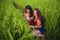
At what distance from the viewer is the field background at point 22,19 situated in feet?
6.52

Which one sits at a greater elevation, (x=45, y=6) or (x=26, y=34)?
(x=45, y=6)

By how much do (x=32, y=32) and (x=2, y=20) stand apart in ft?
0.94

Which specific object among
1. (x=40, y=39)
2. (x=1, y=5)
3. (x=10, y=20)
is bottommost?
(x=40, y=39)

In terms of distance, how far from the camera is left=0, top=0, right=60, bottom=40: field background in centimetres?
199

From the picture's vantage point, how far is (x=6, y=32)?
6.50 ft

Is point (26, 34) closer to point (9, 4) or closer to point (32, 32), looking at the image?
point (32, 32)

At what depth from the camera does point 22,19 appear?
79.8 inches

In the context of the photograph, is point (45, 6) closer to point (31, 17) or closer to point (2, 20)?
point (31, 17)

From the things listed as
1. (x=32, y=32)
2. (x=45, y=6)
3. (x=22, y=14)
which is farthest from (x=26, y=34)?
(x=45, y=6)

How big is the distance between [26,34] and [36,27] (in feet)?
0.38

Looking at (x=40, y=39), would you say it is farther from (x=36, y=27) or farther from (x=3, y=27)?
(x=3, y=27)

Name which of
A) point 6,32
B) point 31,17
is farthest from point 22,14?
point 6,32

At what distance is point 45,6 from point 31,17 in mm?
163

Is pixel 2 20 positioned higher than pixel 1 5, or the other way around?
pixel 1 5
